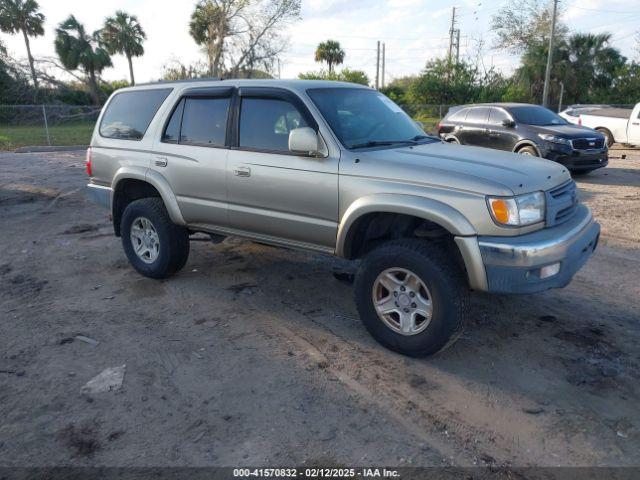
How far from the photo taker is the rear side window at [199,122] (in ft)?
15.4

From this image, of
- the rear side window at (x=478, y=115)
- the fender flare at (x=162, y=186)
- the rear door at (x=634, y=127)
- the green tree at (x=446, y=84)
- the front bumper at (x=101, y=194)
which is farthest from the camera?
the green tree at (x=446, y=84)

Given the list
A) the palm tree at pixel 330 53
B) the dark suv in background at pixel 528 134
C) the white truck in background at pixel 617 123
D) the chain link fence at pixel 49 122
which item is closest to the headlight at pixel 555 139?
the dark suv in background at pixel 528 134

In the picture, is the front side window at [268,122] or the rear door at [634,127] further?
the rear door at [634,127]

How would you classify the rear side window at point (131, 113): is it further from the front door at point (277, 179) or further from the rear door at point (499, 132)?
the rear door at point (499, 132)

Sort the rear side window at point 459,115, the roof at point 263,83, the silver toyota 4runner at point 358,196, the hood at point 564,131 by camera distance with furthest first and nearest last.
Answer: the rear side window at point 459,115
the hood at point 564,131
the roof at point 263,83
the silver toyota 4runner at point 358,196

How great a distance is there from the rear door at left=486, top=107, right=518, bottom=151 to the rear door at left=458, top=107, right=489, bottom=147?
111 millimetres

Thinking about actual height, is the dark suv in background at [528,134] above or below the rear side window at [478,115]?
below

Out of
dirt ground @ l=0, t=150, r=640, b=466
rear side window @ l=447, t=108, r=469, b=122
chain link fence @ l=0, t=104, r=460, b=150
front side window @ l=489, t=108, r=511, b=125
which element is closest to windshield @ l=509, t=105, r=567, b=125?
front side window @ l=489, t=108, r=511, b=125

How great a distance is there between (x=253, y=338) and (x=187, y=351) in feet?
1.68

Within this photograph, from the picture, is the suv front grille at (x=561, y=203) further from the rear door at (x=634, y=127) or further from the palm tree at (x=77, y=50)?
the palm tree at (x=77, y=50)

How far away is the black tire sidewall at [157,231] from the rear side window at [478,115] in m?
9.19

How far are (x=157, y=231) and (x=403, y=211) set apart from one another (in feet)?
8.86

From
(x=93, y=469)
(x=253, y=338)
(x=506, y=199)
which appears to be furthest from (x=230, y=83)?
(x=93, y=469)

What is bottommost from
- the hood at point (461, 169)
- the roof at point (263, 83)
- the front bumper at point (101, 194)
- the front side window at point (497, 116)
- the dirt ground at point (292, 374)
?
the dirt ground at point (292, 374)
